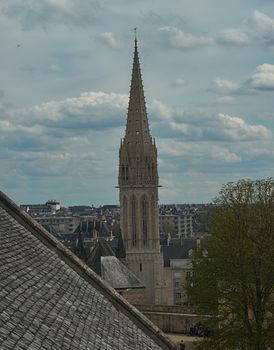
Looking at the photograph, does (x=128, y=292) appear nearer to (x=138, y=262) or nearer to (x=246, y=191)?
(x=246, y=191)

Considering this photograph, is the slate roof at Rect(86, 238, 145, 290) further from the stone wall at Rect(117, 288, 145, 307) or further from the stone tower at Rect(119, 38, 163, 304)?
the stone tower at Rect(119, 38, 163, 304)

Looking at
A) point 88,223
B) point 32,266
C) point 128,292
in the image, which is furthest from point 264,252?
point 88,223

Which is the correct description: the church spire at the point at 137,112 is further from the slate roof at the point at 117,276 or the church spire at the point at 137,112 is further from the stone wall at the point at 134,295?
the stone wall at the point at 134,295

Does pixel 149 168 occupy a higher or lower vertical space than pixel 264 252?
higher

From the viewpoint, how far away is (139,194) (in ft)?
306

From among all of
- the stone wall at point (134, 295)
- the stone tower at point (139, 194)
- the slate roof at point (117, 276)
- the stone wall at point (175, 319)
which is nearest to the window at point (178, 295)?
the stone tower at point (139, 194)

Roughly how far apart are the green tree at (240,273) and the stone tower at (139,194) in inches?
2467

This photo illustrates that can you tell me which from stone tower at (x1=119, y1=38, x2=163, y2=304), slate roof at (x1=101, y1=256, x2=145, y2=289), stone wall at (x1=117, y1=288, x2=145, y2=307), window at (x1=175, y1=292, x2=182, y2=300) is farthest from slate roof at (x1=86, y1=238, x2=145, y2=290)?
window at (x1=175, y1=292, x2=182, y2=300)

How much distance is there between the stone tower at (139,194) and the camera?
302 ft

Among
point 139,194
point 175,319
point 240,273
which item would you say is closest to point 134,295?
point 175,319

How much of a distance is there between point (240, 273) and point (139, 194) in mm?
65392

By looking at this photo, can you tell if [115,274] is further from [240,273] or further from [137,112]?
[137,112]

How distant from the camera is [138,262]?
92.4 meters

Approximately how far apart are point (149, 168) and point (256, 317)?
219 ft
